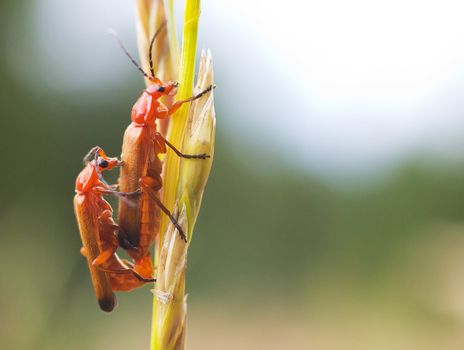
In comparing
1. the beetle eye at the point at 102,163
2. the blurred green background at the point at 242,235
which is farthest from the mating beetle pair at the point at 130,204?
the blurred green background at the point at 242,235

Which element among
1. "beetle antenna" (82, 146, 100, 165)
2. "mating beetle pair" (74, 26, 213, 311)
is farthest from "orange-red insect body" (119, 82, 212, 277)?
"beetle antenna" (82, 146, 100, 165)

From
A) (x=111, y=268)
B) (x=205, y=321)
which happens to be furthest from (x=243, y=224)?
(x=111, y=268)

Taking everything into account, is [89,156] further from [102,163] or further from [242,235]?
[242,235]

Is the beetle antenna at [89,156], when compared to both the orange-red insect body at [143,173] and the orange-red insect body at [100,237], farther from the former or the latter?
the orange-red insect body at [143,173]

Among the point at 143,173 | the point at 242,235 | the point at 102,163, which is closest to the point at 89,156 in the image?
the point at 102,163

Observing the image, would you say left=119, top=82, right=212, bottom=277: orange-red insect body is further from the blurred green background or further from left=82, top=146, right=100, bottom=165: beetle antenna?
the blurred green background

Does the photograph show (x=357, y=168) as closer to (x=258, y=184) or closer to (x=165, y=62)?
(x=258, y=184)

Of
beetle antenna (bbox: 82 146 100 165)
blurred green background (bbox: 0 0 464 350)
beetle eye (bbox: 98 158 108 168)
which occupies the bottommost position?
blurred green background (bbox: 0 0 464 350)
